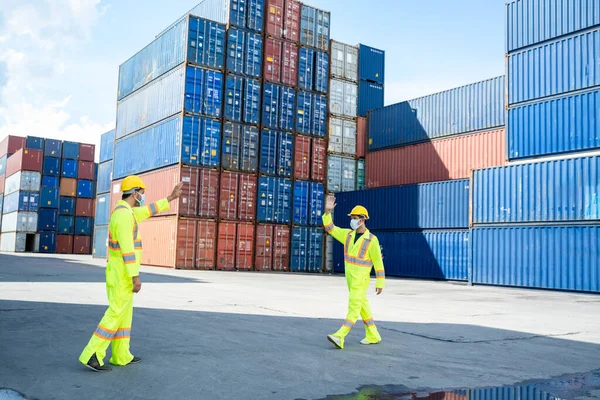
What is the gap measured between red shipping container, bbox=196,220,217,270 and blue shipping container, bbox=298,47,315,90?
9.91m

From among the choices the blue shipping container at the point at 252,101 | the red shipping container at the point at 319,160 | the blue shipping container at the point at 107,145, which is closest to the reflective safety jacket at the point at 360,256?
the blue shipping container at the point at 252,101

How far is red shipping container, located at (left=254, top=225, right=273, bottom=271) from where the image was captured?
29.6 metres

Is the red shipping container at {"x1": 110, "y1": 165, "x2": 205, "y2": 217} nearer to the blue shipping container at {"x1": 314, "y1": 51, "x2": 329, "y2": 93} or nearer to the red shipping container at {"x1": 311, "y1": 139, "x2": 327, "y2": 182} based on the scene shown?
the red shipping container at {"x1": 311, "y1": 139, "x2": 327, "y2": 182}

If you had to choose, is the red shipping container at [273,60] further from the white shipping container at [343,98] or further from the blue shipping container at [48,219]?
the blue shipping container at [48,219]

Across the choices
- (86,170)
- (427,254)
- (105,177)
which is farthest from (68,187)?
(427,254)

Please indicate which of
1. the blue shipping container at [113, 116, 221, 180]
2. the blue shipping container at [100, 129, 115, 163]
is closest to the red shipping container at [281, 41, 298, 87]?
the blue shipping container at [113, 116, 221, 180]

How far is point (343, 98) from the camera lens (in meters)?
34.3

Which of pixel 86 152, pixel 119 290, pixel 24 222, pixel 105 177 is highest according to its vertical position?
pixel 86 152

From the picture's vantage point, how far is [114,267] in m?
5.47

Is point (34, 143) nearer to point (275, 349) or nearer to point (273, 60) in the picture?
point (273, 60)

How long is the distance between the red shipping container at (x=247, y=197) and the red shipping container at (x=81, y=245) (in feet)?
114

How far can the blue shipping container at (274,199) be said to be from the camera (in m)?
29.9

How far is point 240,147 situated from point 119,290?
24.2 meters

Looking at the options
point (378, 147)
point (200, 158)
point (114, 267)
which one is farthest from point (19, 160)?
point (114, 267)
